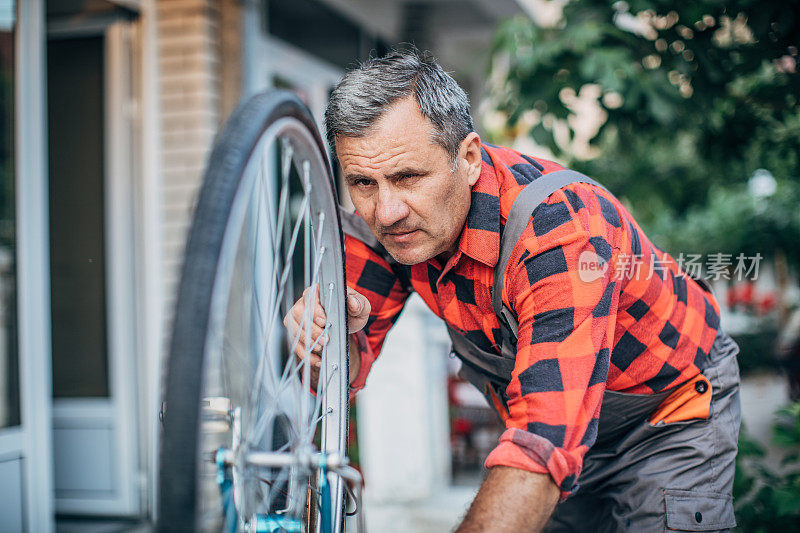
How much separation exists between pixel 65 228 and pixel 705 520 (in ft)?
11.4

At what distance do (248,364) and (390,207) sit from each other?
0.44 meters

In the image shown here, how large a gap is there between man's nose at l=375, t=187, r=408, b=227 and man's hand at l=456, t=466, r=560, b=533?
19.2 inches

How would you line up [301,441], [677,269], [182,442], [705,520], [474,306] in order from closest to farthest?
[182,442], [301,441], [474,306], [705,520], [677,269]

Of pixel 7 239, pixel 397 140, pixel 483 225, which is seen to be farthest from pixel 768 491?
pixel 7 239

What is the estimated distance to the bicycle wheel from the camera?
0.91 m

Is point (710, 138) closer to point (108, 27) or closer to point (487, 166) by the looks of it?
point (487, 166)

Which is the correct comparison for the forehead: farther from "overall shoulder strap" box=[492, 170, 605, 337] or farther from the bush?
the bush

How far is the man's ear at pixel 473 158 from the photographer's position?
1520 mm

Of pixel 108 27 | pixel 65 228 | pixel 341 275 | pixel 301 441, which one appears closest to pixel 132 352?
pixel 65 228

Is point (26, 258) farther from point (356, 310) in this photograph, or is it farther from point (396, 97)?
point (396, 97)

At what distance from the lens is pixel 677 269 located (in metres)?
1.84

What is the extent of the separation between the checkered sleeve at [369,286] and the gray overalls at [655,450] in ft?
0.08

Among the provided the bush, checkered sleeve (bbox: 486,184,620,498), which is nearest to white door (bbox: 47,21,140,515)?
the bush

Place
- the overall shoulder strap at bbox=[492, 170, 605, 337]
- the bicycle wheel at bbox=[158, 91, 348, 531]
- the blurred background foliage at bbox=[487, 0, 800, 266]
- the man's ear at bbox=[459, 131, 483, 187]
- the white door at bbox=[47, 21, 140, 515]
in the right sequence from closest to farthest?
the bicycle wheel at bbox=[158, 91, 348, 531]
the overall shoulder strap at bbox=[492, 170, 605, 337]
the man's ear at bbox=[459, 131, 483, 187]
the blurred background foliage at bbox=[487, 0, 800, 266]
the white door at bbox=[47, 21, 140, 515]
